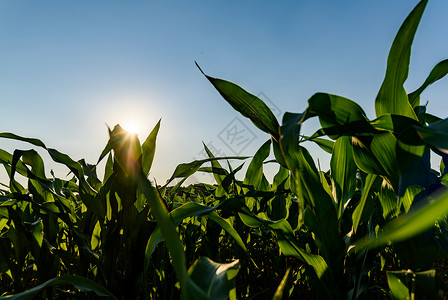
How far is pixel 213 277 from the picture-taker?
46cm

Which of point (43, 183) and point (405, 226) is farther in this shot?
point (43, 183)

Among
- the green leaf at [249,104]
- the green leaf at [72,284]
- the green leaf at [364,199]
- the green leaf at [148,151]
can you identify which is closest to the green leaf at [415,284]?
the green leaf at [364,199]

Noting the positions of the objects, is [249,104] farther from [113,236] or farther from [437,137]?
[113,236]

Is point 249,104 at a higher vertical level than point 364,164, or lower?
higher

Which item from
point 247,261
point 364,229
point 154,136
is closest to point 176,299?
point 247,261

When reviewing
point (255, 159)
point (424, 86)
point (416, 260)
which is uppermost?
point (255, 159)

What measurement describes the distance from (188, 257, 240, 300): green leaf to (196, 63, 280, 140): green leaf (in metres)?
0.27

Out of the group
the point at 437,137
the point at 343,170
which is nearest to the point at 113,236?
the point at 343,170

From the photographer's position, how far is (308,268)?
688 mm

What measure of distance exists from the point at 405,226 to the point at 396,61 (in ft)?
1.33

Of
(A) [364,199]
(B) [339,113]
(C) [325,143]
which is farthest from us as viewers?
(C) [325,143]

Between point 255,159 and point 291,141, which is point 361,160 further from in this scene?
point 255,159

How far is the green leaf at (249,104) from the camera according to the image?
60cm

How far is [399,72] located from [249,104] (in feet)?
0.97
